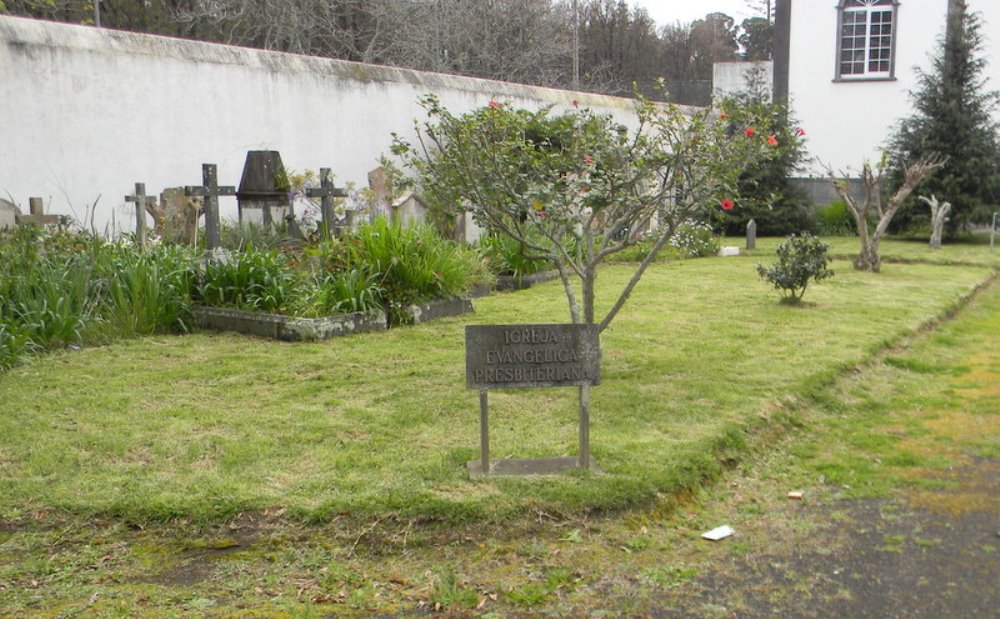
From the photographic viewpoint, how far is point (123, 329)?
8.28 m

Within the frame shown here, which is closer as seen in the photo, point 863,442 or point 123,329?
point 863,442

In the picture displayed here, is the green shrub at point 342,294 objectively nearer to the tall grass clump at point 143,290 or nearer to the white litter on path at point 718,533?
the tall grass clump at point 143,290

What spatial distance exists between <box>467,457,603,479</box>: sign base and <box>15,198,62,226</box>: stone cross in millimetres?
6293

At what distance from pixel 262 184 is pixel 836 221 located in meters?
16.5

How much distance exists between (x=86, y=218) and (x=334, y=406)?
19.5ft

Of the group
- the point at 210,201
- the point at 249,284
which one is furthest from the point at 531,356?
the point at 210,201

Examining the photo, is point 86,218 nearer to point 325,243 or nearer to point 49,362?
point 325,243

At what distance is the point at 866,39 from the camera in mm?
24609

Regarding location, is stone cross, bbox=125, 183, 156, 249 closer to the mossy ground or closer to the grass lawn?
the grass lawn

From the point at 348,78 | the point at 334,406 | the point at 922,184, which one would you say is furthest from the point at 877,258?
the point at 334,406

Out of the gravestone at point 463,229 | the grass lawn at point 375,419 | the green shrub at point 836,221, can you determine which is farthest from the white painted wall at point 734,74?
the grass lawn at point 375,419

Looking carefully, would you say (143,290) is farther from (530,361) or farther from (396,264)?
(530,361)

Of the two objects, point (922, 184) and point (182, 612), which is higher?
point (922, 184)

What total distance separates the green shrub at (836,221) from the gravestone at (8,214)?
18716 mm
